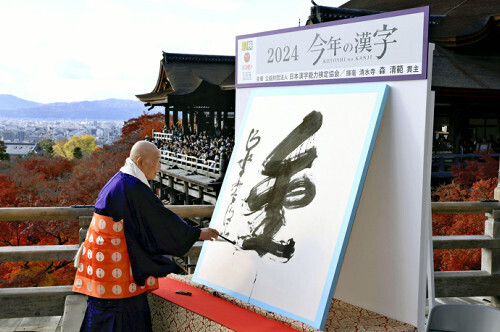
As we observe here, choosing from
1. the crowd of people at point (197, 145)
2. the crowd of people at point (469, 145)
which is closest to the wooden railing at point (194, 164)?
the crowd of people at point (197, 145)

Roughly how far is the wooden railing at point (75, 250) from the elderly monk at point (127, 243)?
3.19 feet

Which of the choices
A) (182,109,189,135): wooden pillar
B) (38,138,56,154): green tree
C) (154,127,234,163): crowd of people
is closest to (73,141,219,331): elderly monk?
(154,127,234,163): crowd of people

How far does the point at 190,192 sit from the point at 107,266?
11.5 m

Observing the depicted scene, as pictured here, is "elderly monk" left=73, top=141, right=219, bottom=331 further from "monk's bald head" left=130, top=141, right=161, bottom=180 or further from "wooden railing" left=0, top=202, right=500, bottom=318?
"wooden railing" left=0, top=202, right=500, bottom=318

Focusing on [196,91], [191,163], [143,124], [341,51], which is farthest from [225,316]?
[143,124]

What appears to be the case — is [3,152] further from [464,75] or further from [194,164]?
[464,75]

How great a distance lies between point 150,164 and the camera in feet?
6.51

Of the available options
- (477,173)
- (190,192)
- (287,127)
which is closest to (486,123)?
(477,173)

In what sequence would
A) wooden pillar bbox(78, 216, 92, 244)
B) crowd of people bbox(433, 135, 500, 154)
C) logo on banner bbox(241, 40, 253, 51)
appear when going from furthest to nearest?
crowd of people bbox(433, 135, 500, 154) < wooden pillar bbox(78, 216, 92, 244) < logo on banner bbox(241, 40, 253, 51)

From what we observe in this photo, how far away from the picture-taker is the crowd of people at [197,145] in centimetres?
1307

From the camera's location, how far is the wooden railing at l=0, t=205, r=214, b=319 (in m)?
2.95

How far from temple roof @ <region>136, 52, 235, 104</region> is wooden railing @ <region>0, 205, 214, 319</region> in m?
12.5

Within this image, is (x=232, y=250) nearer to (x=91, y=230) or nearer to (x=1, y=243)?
(x=91, y=230)

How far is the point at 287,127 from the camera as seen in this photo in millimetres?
2248
